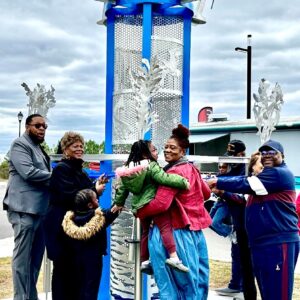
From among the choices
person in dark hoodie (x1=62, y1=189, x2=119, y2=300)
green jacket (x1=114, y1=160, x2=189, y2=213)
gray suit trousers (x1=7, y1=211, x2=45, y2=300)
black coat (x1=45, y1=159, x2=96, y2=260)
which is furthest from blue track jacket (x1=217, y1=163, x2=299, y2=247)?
gray suit trousers (x1=7, y1=211, x2=45, y2=300)

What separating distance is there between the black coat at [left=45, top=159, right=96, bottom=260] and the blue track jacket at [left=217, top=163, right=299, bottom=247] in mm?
1102

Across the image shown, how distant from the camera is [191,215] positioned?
3.75 m

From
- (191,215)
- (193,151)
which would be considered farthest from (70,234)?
(193,151)

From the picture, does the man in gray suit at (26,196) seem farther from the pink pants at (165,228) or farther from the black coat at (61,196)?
the pink pants at (165,228)

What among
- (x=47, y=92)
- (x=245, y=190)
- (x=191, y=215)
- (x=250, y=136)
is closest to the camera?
(x=191, y=215)

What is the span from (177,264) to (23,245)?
1.69m

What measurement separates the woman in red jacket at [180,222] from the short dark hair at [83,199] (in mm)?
446

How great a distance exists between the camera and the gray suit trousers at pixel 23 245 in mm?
4648

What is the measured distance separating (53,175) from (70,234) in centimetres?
49

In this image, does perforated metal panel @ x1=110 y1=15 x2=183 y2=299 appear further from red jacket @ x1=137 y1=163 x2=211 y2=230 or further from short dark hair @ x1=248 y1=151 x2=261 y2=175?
red jacket @ x1=137 y1=163 x2=211 y2=230

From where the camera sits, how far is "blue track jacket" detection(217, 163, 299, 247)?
398cm

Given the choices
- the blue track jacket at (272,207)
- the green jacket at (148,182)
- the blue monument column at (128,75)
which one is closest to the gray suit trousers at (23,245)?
the blue monument column at (128,75)

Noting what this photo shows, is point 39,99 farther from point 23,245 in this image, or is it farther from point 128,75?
point 23,245

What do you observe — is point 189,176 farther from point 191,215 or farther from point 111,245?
point 111,245
